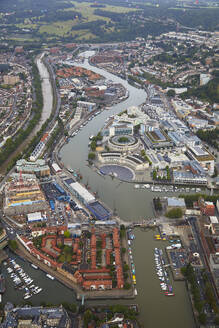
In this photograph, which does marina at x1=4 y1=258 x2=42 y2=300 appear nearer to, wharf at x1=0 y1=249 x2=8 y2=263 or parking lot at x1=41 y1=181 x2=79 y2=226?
wharf at x1=0 y1=249 x2=8 y2=263

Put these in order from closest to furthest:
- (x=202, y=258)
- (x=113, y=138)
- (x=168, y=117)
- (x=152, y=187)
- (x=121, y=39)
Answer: (x=202, y=258)
(x=152, y=187)
(x=113, y=138)
(x=168, y=117)
(x=121, y=39)

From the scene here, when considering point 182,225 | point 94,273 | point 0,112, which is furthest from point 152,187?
point 0,112

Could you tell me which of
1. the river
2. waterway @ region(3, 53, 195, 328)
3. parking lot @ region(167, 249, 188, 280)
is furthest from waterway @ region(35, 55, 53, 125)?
parking lot @ region(167, 249, 188, 280)

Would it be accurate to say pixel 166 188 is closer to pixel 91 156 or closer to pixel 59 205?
pixel 91 156

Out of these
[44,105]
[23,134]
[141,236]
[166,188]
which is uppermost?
[141,236]

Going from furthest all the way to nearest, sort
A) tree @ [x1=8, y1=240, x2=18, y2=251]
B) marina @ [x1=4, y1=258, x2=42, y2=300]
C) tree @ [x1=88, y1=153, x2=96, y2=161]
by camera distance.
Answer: tree @ [x1=88, y1=153, x2=96, y2=161], tree @ [x1=8, y1=240, x2=18, y2=251], marina @ [x1=4, y1=258, x2=42, y2=300]

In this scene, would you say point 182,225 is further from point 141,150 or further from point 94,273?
point 141,150

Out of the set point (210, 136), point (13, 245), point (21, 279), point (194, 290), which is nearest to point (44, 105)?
point (210, 136)

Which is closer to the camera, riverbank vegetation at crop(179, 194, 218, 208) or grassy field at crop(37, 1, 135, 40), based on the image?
riverbank vegetation at crop(179, 194, 218, 208)
